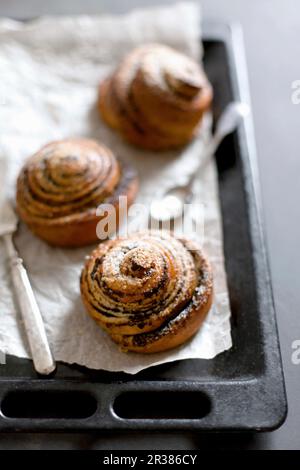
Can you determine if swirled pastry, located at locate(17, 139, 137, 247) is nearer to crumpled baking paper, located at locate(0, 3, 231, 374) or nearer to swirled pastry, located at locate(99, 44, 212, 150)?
crumpled baking paper, located at locate(0, 3, 231, 374)

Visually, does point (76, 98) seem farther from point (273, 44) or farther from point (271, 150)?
point (273, 44)

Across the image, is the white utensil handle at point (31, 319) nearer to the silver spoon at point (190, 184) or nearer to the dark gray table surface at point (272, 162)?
the dark gray table surface at point (272, 162)

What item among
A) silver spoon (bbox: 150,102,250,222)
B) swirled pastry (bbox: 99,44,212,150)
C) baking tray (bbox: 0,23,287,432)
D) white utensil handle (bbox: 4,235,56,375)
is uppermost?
swirled pastry (bbox: 99,44,212,150)

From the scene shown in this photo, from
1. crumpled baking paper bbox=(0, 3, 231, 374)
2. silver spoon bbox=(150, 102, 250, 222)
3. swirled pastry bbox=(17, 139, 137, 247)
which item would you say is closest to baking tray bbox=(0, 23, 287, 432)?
crumpled baking paper bbox=(0, 3, 231, 374)

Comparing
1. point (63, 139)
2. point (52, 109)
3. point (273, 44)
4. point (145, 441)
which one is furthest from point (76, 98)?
point (145, 441)

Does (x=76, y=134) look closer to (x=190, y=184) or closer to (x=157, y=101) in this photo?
(x=157, y=101)

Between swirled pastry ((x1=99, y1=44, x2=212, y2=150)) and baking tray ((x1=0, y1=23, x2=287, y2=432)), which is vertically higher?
swirled pastry ((x1=99, y1=44, x2=212, y2=150))

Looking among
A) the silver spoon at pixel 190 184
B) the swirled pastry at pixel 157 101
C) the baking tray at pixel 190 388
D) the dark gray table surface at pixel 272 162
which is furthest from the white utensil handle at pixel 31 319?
the swirled pastry at pixel 157 101
